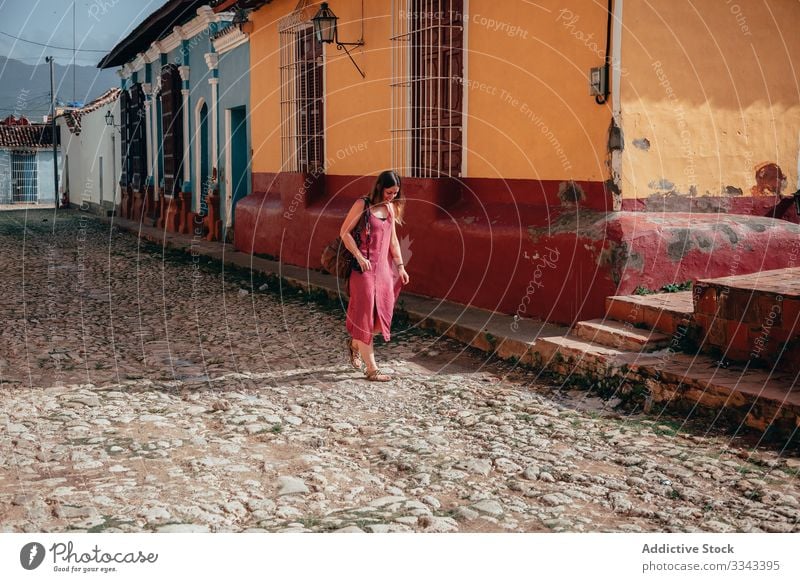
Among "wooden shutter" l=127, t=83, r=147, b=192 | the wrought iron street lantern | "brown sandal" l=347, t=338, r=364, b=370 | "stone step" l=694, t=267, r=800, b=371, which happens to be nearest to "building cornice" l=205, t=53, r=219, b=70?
the wrought iron street lantern

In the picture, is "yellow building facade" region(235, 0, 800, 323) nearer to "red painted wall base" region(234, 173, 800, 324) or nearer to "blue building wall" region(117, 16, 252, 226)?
"red painted wall base" region(234, 173, 800, 324)

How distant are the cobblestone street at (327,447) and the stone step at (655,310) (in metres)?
0.80

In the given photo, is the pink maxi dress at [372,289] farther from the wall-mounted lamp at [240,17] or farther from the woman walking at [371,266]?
the wall-mounted lamp at [240,17]

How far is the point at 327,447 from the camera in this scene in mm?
4469

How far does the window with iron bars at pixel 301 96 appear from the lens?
11.2 metres

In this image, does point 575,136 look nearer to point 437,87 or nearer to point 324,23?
point 437,87

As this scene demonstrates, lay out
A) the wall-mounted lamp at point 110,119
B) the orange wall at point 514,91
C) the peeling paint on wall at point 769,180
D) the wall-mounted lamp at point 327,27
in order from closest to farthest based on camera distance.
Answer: the orange wall at point 514,91
the peeling paint on wall at point 769,180
the wall-mounted lamp at point 327,27
the wall-mounted lamp at point 110,119

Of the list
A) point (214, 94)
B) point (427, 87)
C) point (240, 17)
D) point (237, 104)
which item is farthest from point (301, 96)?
point (214, 94)

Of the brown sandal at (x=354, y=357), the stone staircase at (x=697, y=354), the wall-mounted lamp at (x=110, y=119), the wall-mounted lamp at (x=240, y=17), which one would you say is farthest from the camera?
the wall-mounted lamp at (x=110, y=119)

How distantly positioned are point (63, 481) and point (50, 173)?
38.0 meters

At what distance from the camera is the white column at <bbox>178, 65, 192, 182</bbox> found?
17.4 meters

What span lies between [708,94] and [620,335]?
2.35 metres

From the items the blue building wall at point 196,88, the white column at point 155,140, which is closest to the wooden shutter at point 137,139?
the white column at point 155,140
